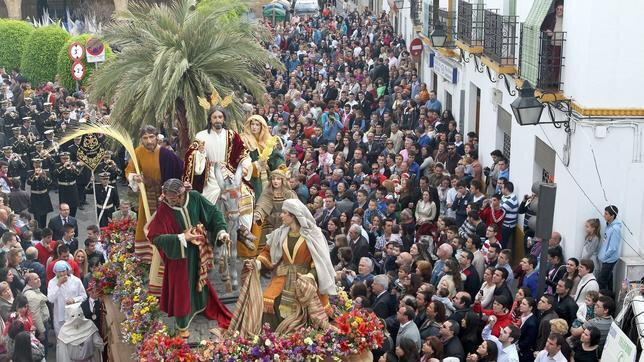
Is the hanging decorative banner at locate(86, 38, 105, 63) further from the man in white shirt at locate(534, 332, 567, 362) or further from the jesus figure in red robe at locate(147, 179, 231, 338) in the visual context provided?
the man in white shirt at locate(534, 332, 567, 362)

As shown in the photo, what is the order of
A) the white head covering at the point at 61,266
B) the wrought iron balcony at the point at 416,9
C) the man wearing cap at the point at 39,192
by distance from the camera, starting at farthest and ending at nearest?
the wrought iron balcony at the point at 416,9 < the man wearing cap at the point at 39,192 < the white head covering at the point at 61,266

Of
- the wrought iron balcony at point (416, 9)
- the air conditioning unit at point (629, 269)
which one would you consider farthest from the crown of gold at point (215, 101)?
the wrought iron balcony at point (416, 9)

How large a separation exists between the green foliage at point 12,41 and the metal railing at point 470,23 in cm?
1823

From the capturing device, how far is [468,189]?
16328 mm

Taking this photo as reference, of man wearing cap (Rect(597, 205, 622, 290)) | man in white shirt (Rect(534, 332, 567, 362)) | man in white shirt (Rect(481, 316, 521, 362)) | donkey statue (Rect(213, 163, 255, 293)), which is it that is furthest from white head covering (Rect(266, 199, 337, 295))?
man wearing cap (Rect(597, 205, 622, 290))

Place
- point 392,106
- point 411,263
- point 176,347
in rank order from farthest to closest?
point 392,106 < point 411,263 < point 176,347

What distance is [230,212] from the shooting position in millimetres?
11328

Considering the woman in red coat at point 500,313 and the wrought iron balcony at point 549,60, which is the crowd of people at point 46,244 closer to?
the woman in red coat at point 500,313

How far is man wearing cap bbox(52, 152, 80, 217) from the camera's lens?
63.6 feet

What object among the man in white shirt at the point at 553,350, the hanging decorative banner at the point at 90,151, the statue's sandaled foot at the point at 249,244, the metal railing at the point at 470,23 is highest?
the metal railing at the point at 470,23

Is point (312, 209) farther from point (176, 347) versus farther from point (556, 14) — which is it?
point (176, 347)

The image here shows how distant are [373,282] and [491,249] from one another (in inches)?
74.1

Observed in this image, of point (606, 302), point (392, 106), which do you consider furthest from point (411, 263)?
point (392, 106)

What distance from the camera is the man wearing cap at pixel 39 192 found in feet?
61.7
